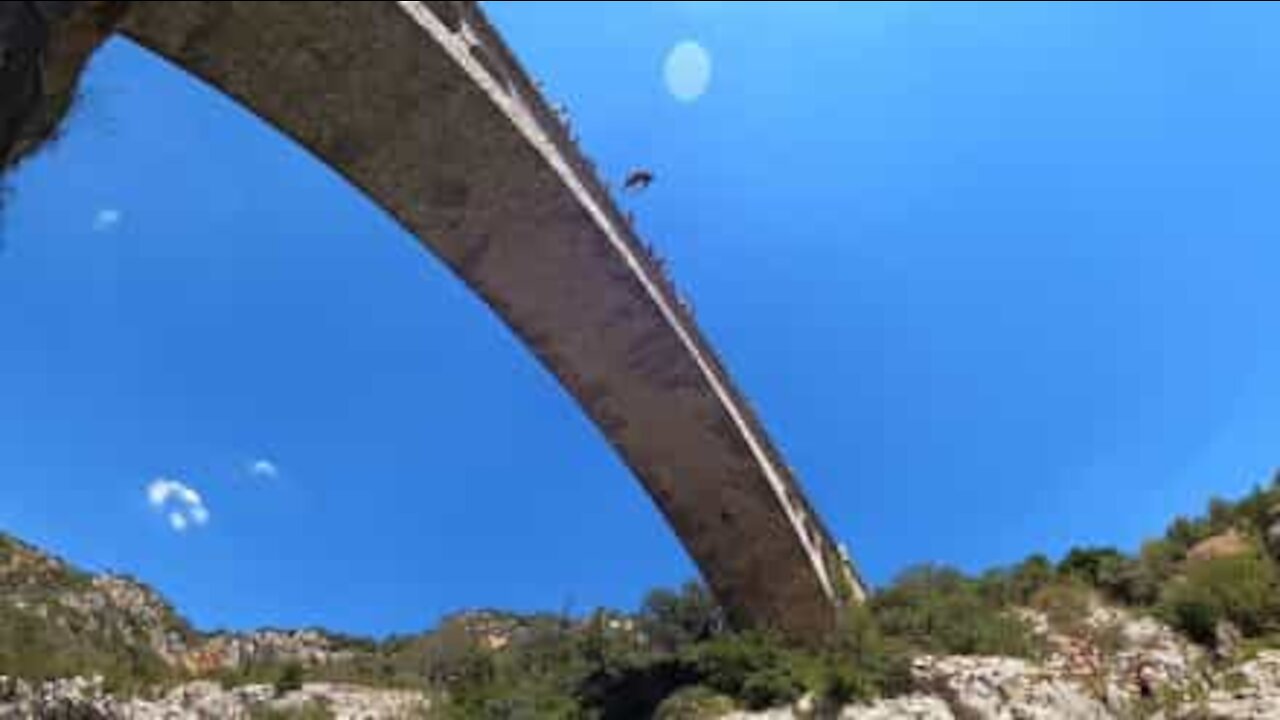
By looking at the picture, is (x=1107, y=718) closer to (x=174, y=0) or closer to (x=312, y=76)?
(x=312, y=76)

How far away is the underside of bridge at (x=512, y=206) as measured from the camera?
1115 centimetres

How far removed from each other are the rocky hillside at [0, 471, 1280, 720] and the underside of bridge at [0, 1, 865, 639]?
2.07m

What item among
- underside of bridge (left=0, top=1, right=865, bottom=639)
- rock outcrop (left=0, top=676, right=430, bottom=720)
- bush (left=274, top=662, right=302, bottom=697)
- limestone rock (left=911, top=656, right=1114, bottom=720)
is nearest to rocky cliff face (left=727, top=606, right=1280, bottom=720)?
limestone rock (left=911, top=656, right=1114, bottom=720)

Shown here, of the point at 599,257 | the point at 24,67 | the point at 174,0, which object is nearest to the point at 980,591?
the point at 599,257

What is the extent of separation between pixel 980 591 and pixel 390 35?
17.3 metres

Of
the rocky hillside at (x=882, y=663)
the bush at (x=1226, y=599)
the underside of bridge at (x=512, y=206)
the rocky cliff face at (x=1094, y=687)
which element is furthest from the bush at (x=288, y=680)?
the bush at (x=1226, y=599)

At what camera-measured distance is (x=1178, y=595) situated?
2138 centimetres

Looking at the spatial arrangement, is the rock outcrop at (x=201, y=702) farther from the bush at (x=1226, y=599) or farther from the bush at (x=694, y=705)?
the bush at (x=1226, y=599)

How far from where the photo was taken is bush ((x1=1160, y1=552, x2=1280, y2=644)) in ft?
66.9

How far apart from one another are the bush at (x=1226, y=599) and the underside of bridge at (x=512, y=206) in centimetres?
629

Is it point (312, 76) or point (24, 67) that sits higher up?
point (312, 76)

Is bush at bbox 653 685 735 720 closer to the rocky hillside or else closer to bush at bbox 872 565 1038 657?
the rocky hillside

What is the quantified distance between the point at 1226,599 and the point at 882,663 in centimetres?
675

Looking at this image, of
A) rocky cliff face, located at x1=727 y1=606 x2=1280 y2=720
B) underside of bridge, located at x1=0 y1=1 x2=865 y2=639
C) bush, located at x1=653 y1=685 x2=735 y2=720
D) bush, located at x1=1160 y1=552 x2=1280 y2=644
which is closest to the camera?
underside of bridge, located at x1=0 y1=1 x2=865 y2=639
